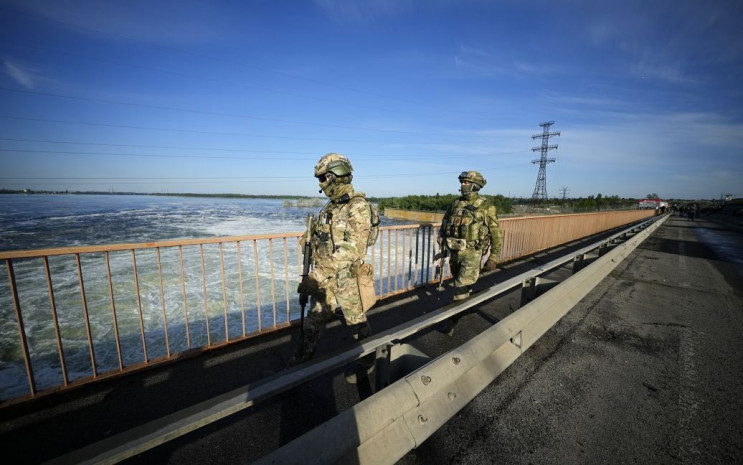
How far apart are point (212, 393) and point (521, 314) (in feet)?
8.95

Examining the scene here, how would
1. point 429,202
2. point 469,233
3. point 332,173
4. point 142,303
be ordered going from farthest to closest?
point 429,202
point 142,303
point 469,233
point 332,173

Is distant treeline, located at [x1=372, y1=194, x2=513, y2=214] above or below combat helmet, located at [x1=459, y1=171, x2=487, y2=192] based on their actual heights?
below

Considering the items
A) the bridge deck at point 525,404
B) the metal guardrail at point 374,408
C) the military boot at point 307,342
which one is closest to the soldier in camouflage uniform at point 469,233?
the bridge deck at point 525,404

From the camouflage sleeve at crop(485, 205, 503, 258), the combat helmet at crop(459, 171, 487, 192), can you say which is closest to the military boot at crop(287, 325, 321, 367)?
the camouflage sleeve at crop(485, 205, 503, 258)

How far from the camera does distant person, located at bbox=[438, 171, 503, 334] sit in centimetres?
371

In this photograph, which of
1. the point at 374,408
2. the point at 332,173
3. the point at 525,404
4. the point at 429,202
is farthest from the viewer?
the point at 429,202

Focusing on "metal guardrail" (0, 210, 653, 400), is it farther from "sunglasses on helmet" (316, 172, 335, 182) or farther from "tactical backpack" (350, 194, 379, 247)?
"sunglasses on helmet" (316, 172, 335, 182)

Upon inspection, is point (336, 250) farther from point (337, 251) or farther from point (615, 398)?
point (615, 398)

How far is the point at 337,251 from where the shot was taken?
2645 millimetres

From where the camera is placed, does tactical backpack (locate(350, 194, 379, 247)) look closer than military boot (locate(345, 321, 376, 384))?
No

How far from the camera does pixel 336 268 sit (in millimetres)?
2688

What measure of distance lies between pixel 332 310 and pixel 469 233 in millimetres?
1981

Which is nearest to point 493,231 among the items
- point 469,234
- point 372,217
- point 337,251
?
point 469,234

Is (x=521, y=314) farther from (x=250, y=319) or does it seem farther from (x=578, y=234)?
(x=578, y=234)
